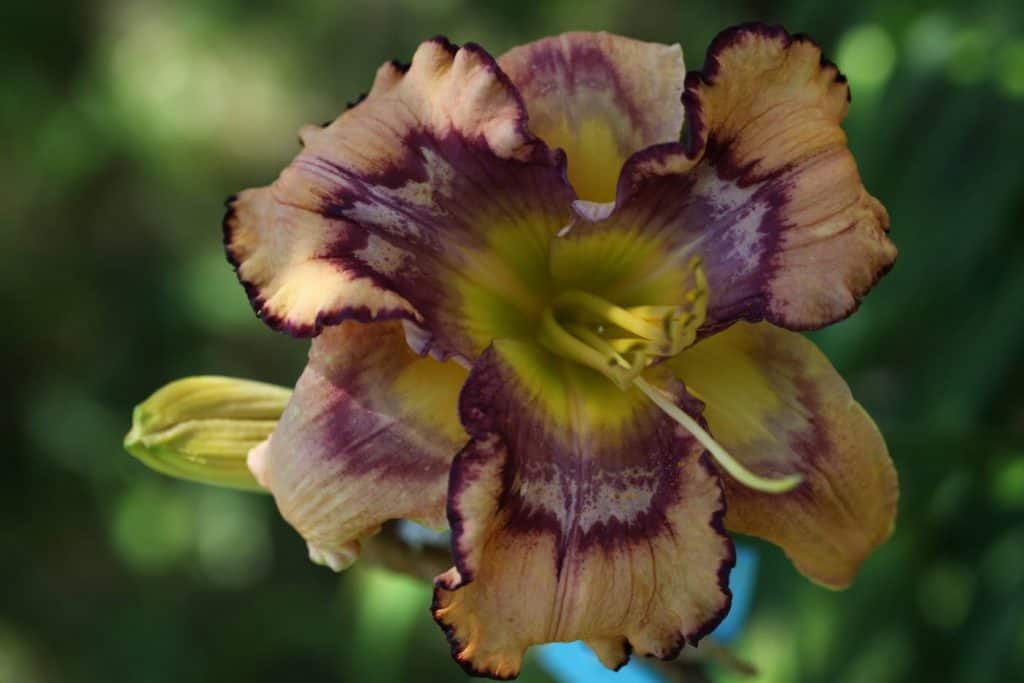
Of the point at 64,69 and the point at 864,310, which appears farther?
the point at 64,69

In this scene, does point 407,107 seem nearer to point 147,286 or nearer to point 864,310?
point 864,310

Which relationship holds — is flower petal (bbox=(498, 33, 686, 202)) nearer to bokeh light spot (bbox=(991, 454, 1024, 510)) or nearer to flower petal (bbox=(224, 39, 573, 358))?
flower petal (bbox=(224, 39, 573, 358))

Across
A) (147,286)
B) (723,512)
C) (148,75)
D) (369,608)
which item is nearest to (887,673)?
(369,608)

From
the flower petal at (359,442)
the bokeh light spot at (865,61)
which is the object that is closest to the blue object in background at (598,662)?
the flower petal at (359,442)

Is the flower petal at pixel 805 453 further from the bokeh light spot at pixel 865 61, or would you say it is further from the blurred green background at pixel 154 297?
the blurred green background at pixel 154 297

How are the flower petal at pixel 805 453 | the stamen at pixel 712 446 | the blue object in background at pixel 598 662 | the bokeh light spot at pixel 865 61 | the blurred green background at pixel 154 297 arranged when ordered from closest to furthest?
the stamen at pixel 712 446, the flower petal at pixel 805 453, the blue object in background at pixel 598 662, the bokeh light spot at pixel 865 61, the blurred green background at pixel 154 297

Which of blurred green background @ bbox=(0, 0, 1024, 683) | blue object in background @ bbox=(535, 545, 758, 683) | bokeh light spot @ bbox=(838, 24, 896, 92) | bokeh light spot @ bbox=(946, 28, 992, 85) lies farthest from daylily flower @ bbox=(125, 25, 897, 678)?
blurred green background @ bbox=(0, 0, 1024, 683)

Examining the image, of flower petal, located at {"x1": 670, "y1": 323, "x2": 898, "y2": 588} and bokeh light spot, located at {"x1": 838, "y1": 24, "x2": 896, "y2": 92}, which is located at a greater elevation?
bokeh light spot, located at {"x1": 838, "y1": 24, "x2": 896, "y2": 92}
